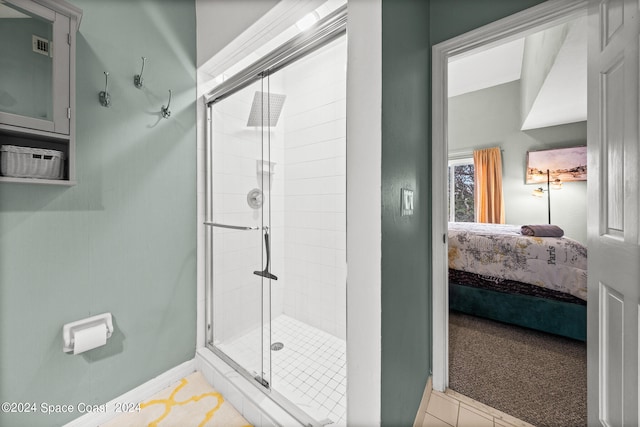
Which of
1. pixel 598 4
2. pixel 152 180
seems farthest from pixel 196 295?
pixel 598 4

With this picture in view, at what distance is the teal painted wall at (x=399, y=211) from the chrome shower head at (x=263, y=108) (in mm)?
980

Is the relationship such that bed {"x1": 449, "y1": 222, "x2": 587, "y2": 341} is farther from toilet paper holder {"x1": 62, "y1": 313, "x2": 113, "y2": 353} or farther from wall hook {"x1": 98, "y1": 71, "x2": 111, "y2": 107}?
wall hook {"x1": 98, "y1": 71, "x2": 111, "y2": 107}

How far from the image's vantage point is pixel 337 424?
1.23m

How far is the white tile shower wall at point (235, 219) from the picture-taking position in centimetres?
177

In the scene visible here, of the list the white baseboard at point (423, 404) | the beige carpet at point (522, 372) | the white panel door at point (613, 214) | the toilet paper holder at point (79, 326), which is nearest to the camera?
the white panel door at point (613, 214)

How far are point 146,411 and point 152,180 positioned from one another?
122cm

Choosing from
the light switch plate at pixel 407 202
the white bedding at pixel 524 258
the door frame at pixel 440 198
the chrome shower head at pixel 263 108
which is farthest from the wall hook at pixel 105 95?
the white bedding at pixel 524 258

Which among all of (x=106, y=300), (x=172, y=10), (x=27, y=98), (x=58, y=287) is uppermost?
(x=172, y=10)

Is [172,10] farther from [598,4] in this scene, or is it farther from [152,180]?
[598,4]

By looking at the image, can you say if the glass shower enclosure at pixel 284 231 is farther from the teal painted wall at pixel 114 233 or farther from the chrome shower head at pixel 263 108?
the teal painted wall at pixel 114 233

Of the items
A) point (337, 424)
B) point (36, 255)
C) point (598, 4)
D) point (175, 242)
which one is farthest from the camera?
point (175, 242)

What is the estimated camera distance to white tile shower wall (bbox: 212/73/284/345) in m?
1.77

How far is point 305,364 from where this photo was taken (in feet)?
5.63

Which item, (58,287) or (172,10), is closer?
(58,287)
